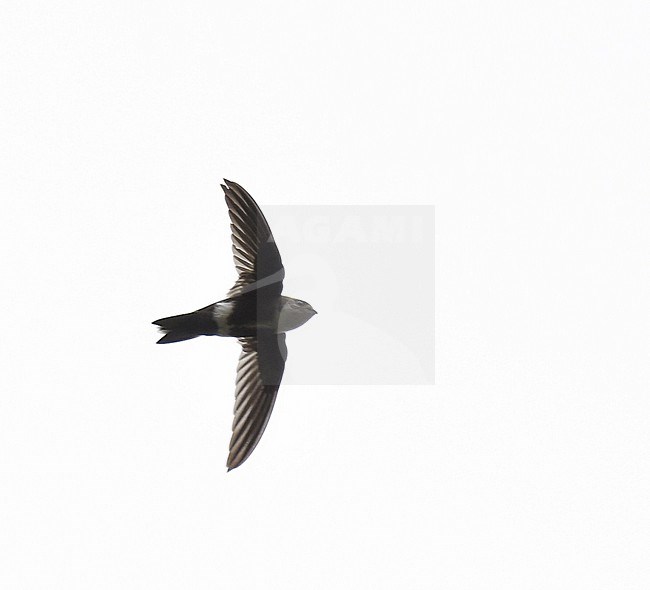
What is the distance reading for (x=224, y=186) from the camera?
14.1 ft

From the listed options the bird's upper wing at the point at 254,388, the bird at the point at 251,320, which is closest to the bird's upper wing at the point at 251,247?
the bird at the point at 251,320

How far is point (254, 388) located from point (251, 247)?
592 mm

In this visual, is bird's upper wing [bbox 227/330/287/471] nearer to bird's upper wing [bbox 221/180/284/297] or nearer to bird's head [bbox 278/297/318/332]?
bird's head [bbox 278/297/318/332]

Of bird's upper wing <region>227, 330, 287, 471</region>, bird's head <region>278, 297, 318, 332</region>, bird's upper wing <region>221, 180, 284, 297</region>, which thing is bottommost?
bird's upper wing <region>227, 330, 287, 471</region>

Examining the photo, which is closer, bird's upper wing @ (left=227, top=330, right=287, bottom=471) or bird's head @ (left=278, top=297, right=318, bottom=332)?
bird's upper wing @ (left=227, top=330, right=287, bottom=471)

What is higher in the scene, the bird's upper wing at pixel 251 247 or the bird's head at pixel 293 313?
the bird's upper wing at pixel 251 247

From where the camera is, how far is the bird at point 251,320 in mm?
4355

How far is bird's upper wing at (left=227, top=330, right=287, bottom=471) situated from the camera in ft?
14.2

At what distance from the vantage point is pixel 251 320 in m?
4.51

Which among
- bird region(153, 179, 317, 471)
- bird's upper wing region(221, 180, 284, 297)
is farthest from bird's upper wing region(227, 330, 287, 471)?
bird's upper wing region(221, 180, 284, 297)

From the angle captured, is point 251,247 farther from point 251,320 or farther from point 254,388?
point 254,388

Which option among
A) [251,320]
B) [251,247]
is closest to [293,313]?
[251,320]

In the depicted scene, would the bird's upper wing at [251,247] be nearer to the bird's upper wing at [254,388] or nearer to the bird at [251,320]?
the bird at [251,320]

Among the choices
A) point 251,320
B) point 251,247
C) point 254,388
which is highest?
point 251,247
